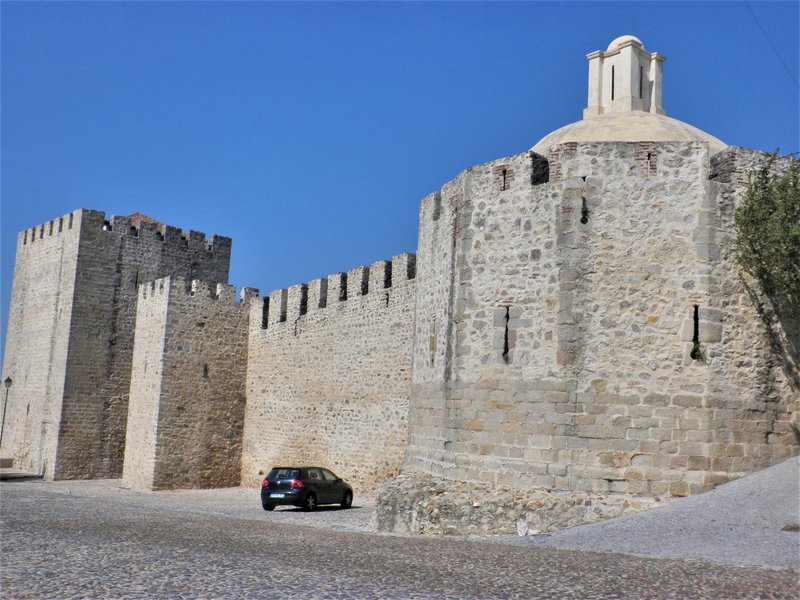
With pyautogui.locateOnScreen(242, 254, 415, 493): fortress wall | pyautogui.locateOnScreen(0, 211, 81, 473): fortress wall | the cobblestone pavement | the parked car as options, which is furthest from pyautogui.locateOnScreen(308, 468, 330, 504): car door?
pyautogui.locateOnScreen(0, 211, 81, 473): fortress wall

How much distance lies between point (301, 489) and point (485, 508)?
21.1ft

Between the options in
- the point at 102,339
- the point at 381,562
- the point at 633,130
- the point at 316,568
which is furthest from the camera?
the point at 102,339

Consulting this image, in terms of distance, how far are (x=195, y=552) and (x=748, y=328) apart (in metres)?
6.96

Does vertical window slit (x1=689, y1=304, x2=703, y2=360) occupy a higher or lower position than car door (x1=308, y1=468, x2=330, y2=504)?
higher

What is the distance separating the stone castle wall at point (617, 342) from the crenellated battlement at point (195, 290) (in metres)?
13.6

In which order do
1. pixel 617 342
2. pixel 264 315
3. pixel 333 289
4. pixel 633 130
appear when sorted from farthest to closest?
pixel 264 315 < pixel 333 289 < pixel 633 130 < pixel 617 342

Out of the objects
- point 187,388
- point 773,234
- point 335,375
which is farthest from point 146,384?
point 773,234

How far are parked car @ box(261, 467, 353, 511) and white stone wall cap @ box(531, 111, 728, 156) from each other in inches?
305

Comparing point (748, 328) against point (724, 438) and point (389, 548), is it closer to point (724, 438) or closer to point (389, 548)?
point (724, 438)

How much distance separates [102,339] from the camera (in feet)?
84.5

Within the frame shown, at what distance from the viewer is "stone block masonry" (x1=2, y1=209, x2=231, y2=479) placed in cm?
2503

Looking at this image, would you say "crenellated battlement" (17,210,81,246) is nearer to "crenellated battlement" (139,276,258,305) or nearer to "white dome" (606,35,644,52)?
"crenellated battlement" (139,276,258,305)

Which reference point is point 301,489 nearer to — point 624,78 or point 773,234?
point 773,234

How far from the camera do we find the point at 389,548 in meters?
8.47
